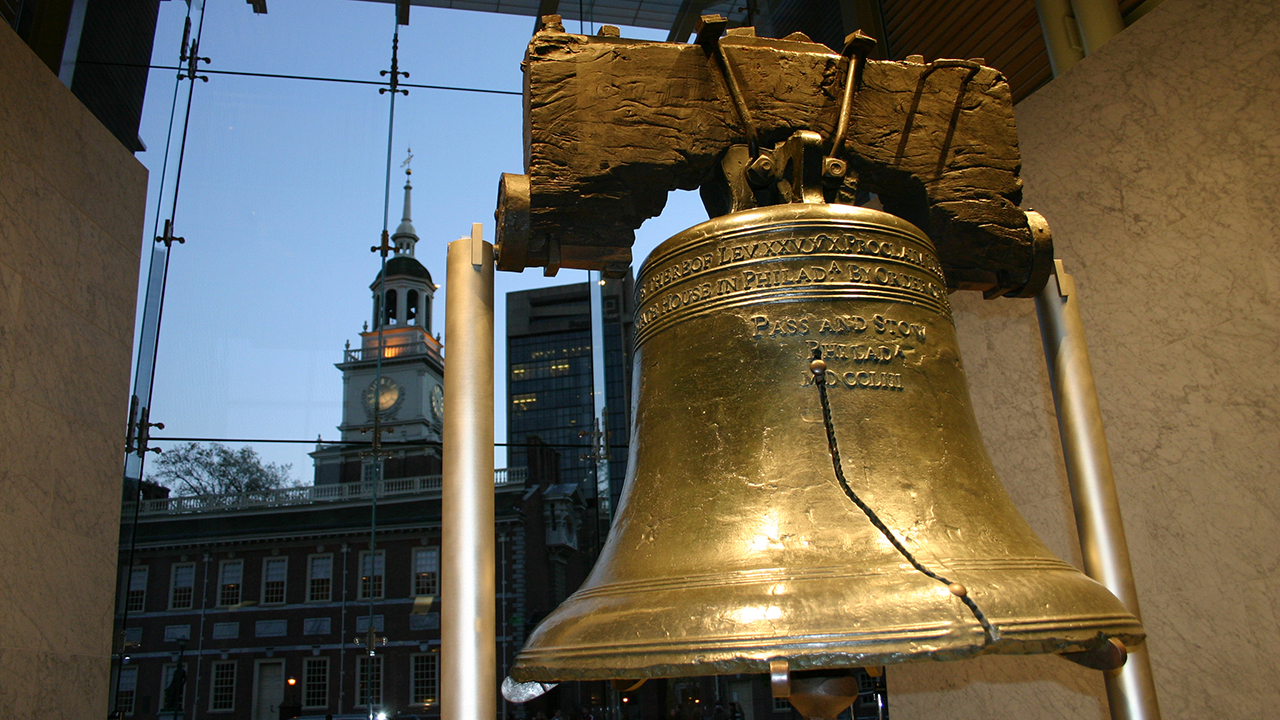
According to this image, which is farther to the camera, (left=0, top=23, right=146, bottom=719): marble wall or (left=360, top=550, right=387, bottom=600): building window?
(left=360, top=550, right=387, bottom=600): building window

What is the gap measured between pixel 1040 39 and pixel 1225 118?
131 cm

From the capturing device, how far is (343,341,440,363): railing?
8.44 meters

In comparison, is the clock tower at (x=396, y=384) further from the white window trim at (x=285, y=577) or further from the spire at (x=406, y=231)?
the white window trim at (x=285, y=577)

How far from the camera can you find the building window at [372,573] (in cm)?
747

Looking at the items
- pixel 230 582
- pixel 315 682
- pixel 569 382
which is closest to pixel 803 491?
pixel 569 382

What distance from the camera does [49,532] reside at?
3484 mm

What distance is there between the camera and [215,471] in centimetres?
734

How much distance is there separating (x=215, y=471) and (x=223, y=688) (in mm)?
2011

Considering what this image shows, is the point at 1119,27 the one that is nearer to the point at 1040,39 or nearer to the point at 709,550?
the point at 1040,39

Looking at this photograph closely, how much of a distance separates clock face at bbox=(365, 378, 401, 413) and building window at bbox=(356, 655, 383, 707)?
2281mm

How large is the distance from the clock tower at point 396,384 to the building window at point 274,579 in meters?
0.85

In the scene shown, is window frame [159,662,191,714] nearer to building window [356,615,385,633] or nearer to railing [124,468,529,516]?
railing [124,468,529,516]

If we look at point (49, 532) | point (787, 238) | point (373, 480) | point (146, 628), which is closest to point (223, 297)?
point (373, 480)

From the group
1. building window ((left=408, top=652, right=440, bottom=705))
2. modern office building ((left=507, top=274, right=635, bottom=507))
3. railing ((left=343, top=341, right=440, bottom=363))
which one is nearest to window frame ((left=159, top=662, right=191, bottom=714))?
building window ((left=408, top=652, right=440, bottom=705))
